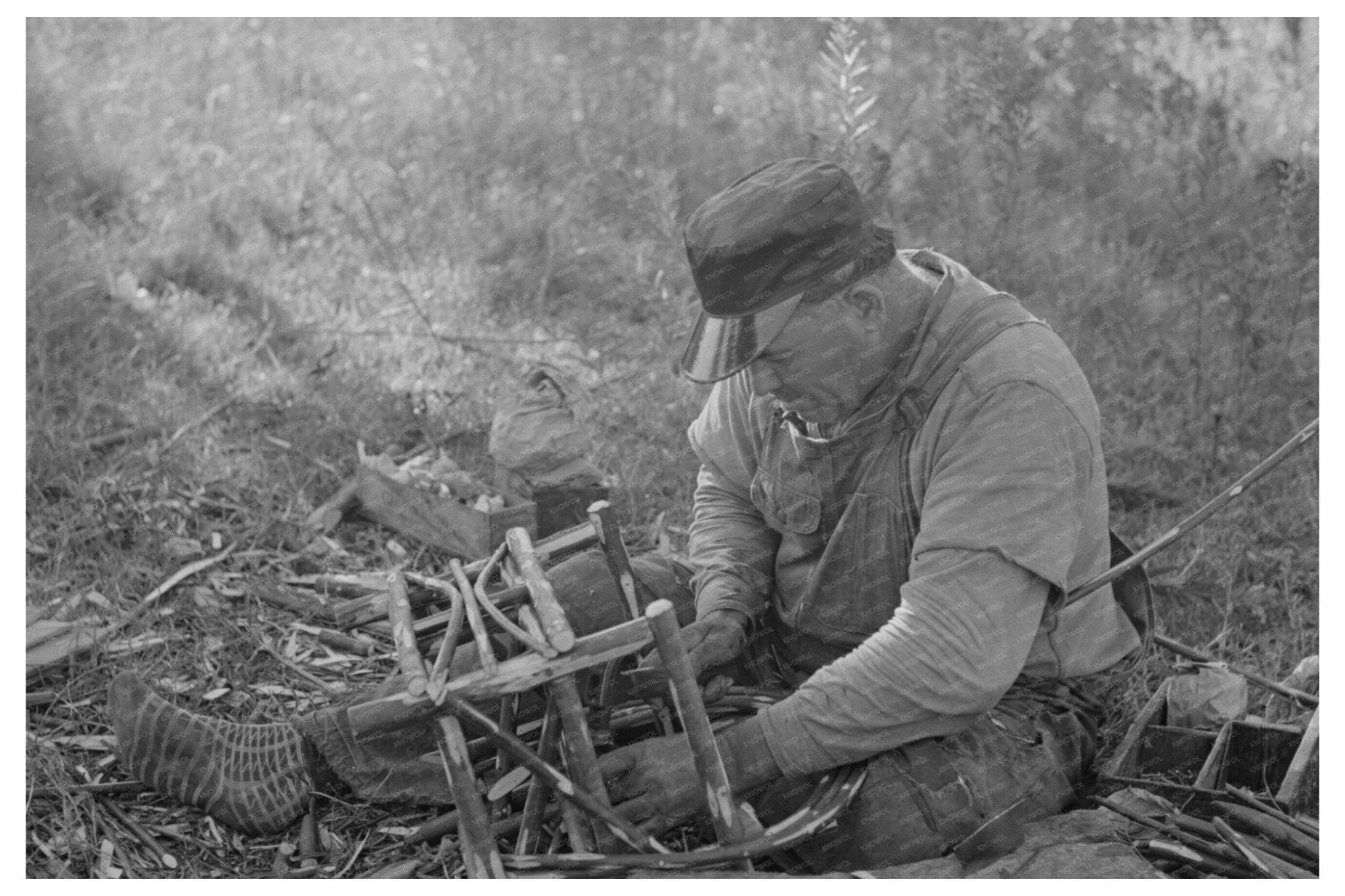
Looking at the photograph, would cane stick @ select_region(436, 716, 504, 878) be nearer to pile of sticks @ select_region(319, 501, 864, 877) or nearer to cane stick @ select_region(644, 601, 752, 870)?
pile of sticks @ select_region(319, 501, 864, 877)

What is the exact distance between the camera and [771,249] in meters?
2.53

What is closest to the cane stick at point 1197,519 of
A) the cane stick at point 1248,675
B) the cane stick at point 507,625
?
the cane stick at point 1248,675

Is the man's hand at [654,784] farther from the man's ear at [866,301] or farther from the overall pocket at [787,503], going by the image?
the man's ear at [866,301]

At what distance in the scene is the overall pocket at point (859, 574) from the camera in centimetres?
281

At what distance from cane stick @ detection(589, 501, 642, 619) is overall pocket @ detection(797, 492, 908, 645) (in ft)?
1.40

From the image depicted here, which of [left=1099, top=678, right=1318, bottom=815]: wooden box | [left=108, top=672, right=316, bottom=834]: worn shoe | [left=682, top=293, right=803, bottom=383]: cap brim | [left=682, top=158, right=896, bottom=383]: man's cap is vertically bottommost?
[left=1099, top=678, right=1318, bottom=815]: wooden box

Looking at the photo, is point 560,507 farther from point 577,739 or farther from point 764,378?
point 577,739

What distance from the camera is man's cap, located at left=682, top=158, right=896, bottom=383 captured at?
8.33 feet

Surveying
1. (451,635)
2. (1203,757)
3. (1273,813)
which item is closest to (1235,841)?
(1273,813)

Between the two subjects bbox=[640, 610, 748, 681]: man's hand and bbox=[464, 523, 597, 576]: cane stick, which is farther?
bbox=[640, 610, 748, 681]: man's hand

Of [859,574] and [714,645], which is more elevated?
[859,574]

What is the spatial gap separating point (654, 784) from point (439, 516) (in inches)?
69.4

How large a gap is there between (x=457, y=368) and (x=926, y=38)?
3.07m

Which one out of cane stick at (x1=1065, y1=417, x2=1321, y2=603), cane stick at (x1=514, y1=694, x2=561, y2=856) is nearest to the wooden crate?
cane stick at (x1=514, y1=694, x2=561, y2=856)
